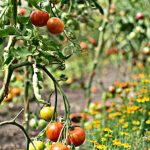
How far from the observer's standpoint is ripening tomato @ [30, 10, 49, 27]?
176cm

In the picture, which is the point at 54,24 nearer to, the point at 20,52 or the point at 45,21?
the point at 45,21

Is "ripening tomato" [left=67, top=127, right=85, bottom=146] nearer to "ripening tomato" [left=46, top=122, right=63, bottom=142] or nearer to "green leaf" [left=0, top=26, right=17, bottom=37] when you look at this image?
"ripening tomato" [left=46, top=122, right=63, bottom=142]

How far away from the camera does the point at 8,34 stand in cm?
166

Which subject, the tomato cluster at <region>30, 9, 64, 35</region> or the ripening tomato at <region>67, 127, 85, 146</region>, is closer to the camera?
the ripening tomato at <region>67, 127, 85, 146</region>

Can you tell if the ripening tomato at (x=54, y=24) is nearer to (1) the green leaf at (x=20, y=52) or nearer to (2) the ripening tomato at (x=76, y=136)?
(1) the green leaf at (x=20, y=52)

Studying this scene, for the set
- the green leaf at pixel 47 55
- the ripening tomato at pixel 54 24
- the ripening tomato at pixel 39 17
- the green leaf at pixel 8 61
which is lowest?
the green leaf at pixel 8 61

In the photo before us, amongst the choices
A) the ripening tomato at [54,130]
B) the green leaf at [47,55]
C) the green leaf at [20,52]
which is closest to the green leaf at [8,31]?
the green leaf at [20,52]

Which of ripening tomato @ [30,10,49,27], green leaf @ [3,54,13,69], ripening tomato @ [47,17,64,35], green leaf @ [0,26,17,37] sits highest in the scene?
ripening tomato @ [30,10,49,27]

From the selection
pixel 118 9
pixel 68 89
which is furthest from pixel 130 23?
pixel 68 89

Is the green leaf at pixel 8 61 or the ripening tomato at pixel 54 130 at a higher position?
the green leaf at pixel 8 61

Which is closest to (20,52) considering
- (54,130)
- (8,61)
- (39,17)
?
(8,61)

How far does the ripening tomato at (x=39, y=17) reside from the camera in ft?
5.78

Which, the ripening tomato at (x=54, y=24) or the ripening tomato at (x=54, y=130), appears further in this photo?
the ripening tomato at (x=54, y=24)

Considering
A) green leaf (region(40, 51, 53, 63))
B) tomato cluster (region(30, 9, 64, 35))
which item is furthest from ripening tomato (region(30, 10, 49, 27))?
green leaf (region(40, 51, 53, 63))
